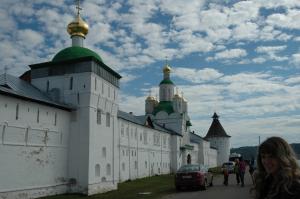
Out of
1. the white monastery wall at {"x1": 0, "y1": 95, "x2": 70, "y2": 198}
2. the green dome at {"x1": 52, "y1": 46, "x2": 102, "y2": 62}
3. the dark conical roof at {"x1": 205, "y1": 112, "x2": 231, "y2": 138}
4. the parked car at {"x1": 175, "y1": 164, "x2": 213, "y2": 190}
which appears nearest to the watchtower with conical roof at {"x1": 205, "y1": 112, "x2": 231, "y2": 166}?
the dark conical roof at {"x1": 205, "y1": 112, "x2": 231, "y2": 138}

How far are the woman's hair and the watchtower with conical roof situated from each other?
82330 millimetres

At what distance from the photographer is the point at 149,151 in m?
42.5

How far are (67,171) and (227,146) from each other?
218 feet

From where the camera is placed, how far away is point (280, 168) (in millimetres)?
2855

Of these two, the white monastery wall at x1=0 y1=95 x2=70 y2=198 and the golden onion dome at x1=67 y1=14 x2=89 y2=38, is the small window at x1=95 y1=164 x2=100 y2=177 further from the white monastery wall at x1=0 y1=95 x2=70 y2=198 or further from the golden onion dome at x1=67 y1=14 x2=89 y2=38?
the golden onion dome at x1=67 y1=14 x2=89 y2=38

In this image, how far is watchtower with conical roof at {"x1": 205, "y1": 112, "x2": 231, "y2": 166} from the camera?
8394 centimetres

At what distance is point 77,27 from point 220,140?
63.2 m

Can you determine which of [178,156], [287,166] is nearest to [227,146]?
[178,156]

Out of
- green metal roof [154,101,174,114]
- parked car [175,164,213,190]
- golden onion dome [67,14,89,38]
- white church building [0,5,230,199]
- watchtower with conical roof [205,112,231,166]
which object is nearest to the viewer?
white church building [0,5,230,199]

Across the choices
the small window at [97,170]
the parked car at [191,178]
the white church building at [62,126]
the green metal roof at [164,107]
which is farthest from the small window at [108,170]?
the green metal roof at [164,107]

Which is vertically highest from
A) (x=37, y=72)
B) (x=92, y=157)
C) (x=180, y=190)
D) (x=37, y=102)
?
(x=37, y=72)

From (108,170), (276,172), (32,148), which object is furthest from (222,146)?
(276,172)

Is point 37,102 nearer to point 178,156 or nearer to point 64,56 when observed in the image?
point 64,56

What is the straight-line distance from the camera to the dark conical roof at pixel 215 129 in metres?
84.2
